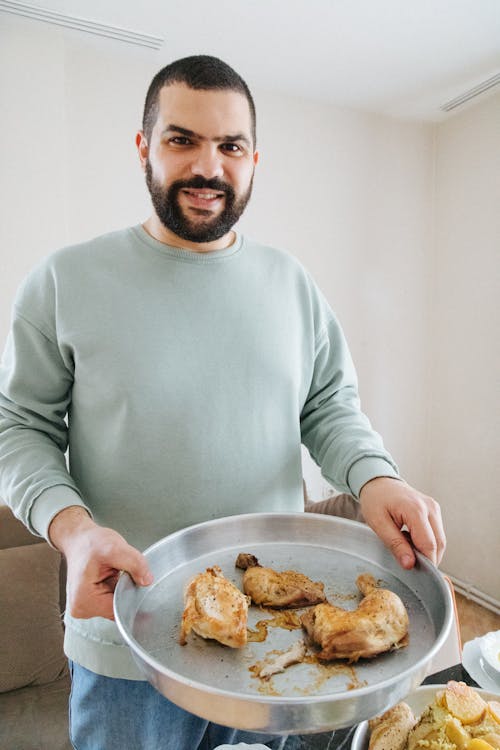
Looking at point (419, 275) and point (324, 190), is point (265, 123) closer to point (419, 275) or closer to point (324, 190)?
point (324, 190)

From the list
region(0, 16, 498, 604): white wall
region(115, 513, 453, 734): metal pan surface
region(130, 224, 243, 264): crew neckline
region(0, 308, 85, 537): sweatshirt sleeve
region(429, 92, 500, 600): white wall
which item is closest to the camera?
region(115, 513, 453, 734): metal pan surface

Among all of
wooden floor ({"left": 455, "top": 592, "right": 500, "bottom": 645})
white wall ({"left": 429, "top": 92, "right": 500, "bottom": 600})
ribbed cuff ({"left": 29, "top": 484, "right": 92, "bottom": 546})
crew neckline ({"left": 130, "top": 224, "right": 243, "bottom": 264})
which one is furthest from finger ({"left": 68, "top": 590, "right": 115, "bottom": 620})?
white wall ({"left": 429, "top": 92, "right": 500, "bottom": 600})

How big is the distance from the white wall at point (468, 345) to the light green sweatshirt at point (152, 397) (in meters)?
2.45

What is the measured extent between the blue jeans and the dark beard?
85 cm

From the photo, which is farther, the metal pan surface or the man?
the man

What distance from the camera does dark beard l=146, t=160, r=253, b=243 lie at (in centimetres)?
107

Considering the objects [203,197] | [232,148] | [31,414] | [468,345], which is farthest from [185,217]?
[468,345]

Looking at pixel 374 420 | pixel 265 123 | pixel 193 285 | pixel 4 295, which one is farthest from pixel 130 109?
pixel 374 420

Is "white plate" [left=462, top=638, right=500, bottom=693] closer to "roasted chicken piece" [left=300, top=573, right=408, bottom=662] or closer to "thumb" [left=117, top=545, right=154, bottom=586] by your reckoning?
"roasted chicken piece" [left=300, top=573, right=408, bottom=662]

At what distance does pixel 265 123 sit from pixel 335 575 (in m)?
2.78

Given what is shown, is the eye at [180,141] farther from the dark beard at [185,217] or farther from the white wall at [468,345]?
the white wall at [468,345]

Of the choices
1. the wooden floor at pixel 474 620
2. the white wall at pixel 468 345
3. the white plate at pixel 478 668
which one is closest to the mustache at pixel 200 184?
the white plate at pixel 478 668

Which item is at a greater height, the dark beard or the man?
the dark beard

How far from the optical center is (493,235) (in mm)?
3201
